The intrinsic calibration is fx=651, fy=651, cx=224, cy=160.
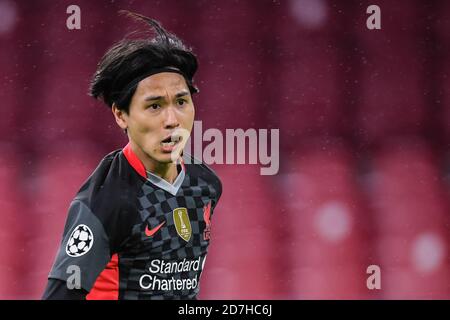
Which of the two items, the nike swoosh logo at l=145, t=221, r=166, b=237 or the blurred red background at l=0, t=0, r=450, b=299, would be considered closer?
the nike swoosh logo at l=145, t=221, r=166, b=237

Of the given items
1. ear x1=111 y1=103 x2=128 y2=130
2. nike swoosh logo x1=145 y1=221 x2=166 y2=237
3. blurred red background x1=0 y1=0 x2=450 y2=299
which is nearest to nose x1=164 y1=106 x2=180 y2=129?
ear x1=111 y1=103 x2=128 y2=130

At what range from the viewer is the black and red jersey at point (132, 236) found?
1.42 m

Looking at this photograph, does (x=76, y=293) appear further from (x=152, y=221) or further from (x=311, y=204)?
(x=311, y=204)

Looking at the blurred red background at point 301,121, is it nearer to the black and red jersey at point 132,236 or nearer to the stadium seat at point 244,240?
the stadium seat at point 244,240

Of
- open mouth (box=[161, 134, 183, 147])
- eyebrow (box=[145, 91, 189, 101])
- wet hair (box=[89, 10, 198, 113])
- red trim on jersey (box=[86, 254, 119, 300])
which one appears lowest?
red trim on jersey (box=[86, 254, 119, 300])

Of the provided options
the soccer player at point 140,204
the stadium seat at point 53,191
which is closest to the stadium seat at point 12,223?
the stadium seat at point 53,191

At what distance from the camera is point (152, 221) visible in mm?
1525

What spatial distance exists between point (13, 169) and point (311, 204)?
1.07m

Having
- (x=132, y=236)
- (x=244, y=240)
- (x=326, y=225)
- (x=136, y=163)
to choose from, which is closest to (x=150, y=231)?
(x=132, y=236)

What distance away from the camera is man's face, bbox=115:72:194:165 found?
1.53 meters

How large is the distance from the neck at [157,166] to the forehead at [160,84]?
14 cm

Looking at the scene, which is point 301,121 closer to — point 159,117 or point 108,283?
point 159,117

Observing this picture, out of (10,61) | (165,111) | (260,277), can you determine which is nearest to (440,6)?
(260,277)

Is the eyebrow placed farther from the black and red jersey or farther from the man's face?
the black and red jersey
